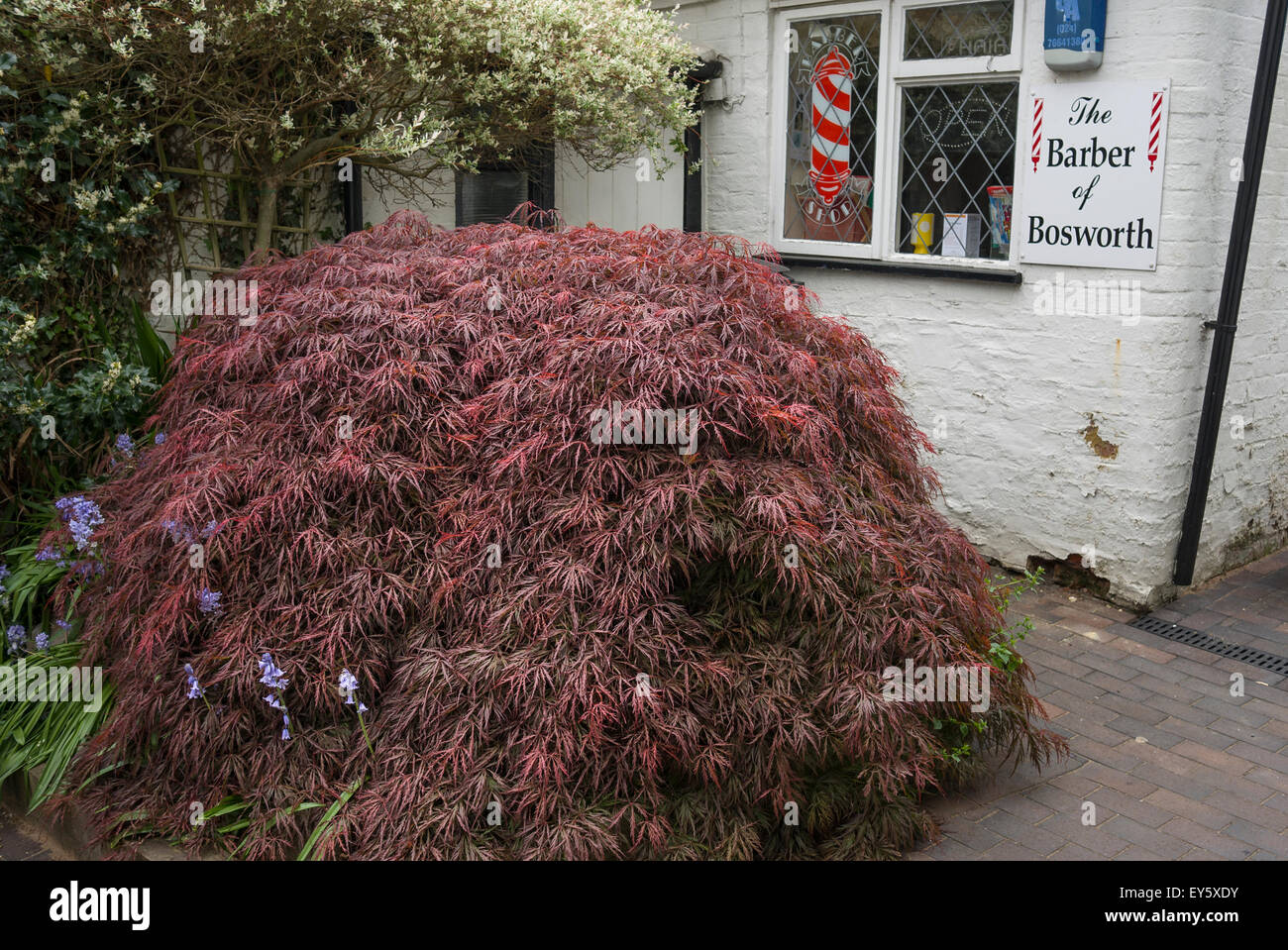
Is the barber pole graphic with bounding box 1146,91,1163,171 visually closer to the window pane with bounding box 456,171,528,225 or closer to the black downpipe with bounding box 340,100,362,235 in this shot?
the window pane with bounding box 456,171,528,225

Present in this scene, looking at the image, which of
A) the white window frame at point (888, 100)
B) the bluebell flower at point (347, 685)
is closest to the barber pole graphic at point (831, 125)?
the white window frame at point (888, 100)

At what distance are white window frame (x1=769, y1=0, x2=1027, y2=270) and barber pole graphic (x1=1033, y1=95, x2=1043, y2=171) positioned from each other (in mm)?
110

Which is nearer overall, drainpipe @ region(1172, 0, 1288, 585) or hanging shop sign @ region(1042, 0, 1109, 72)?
drainpipe @ region(1172, 0, 1288, 585)

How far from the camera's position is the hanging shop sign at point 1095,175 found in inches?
214

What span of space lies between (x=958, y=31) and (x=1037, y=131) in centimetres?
83

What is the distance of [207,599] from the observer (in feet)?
11.7

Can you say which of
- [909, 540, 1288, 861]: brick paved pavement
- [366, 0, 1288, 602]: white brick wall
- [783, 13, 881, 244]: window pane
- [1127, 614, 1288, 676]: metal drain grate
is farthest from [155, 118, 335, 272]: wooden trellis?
[1127, 614, 1288, 676]: metal drain grate

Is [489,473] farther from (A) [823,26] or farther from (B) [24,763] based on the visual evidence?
(A) [823,26]

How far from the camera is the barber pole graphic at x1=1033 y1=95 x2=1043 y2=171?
5.84m

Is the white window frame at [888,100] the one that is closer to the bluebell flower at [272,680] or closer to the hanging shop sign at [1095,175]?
the hanging shop sign at [1095,175]

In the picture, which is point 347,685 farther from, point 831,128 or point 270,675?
point 831,128

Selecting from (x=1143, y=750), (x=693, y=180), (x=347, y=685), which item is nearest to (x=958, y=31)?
(x=693, y=180)

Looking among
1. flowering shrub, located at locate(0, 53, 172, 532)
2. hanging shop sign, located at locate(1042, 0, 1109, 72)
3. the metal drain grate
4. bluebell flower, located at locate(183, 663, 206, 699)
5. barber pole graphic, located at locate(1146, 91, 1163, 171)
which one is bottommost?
the metal drain grate

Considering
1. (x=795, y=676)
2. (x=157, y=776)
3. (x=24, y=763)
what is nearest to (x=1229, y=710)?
(x=795, y=676)
